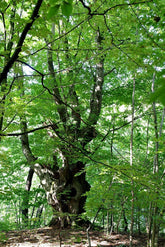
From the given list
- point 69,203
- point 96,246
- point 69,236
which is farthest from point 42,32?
point 69,203

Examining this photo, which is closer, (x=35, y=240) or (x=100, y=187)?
(x=100, y=187)

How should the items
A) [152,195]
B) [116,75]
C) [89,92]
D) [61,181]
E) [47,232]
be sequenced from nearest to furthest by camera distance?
[152,195]
[47,232]
[61,181]
[89,92]
[116,75]

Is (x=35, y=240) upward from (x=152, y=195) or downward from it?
downward

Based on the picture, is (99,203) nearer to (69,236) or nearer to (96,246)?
(96,246)

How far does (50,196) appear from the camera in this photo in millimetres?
5648

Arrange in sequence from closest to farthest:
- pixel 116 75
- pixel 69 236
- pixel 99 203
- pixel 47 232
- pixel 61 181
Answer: pixel 99 203 → pixel 69 236 → pixel 47 232 → pixel 61 181 → pixel 116 75

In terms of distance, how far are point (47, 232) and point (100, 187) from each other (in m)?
3.44

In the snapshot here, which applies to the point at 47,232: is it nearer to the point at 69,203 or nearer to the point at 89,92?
the point at 69,203

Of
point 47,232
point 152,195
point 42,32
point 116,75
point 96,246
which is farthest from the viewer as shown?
point 116,75

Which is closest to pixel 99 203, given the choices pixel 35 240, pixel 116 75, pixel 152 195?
pixel 152 195

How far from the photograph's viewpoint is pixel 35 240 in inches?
190

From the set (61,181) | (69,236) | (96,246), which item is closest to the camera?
(96,246)

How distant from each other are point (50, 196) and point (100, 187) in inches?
123

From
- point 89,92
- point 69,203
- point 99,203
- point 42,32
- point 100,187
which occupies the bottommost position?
point 69,203
